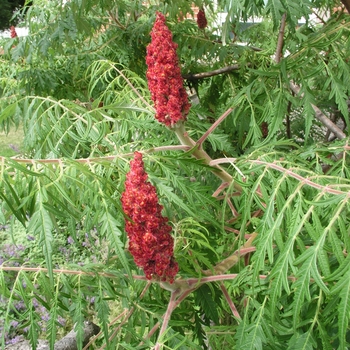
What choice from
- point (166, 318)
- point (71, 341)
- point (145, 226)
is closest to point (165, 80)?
point (145, 226)

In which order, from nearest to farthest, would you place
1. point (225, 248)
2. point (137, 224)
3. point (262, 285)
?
point (137, 224) < point (262, 285) < point (225, 248)

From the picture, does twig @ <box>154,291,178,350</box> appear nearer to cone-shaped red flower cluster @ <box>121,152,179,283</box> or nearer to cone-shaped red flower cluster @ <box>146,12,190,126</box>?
cone-shaped red flower cluster @ <box>121,152,179,283</box>

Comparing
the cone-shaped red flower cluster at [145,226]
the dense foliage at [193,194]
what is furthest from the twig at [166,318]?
the cone-shaped red flower cluster at [145,226]

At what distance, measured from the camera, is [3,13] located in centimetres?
1467

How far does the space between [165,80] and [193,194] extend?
42 cm

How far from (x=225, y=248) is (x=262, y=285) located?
29.4 inches

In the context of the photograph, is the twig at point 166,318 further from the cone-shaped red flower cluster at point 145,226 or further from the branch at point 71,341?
the branch at point 71,341

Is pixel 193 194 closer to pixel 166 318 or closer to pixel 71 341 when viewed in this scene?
pixel 166 318

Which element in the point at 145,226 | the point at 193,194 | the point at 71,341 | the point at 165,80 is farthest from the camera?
the point at 71,341

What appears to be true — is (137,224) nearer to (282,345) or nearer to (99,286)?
(99,286)

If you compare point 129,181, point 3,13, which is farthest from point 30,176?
point 3,13

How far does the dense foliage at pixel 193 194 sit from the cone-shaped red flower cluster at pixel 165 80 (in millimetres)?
59

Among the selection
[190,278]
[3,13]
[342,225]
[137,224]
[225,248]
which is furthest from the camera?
[3,13]

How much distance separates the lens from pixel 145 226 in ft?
3.86
